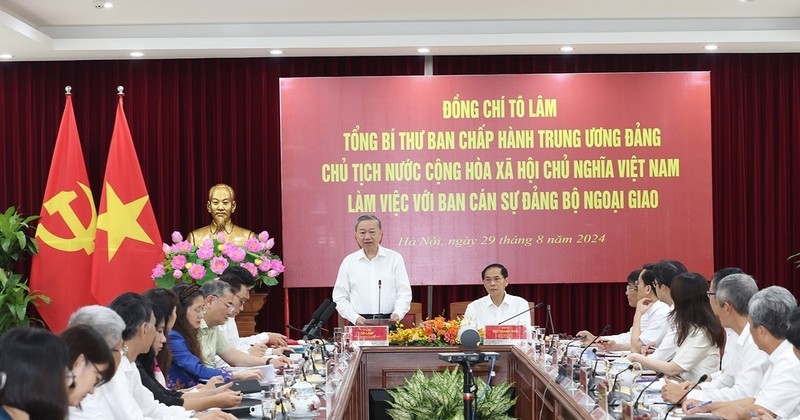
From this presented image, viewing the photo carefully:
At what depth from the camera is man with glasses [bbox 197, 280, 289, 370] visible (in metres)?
5.09

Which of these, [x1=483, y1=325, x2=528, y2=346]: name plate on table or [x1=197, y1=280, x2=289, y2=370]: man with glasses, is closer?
[x1=197, y1=280, x2=289, y2=370]: man with glasses

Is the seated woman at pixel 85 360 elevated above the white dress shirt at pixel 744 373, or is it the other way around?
the seated woman at pixel 85 360

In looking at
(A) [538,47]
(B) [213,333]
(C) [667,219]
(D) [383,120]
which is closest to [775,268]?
(C) [667,219]

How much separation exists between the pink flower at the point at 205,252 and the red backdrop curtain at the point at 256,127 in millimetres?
1138

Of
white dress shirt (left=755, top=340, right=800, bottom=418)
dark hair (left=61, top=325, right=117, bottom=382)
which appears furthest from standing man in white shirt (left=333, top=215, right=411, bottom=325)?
dark hair (left=61, top=325, right=117, bottom=382)

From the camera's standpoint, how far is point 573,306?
326 inches

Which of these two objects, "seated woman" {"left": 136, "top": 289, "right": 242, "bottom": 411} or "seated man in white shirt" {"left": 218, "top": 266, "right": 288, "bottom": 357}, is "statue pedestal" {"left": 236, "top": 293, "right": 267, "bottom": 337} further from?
"seated woman" {"left": 136, "top": 289, "right": 242, "bottom": 411}

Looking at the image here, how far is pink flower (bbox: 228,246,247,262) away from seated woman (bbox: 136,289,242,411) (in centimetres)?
278

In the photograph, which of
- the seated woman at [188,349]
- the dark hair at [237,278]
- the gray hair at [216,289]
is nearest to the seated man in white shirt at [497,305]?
the dark hair at [237,278]

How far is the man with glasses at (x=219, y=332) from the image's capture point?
201 inches

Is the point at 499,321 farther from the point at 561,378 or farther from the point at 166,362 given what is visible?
the point at 166,362

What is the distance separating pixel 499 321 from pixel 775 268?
3.06m

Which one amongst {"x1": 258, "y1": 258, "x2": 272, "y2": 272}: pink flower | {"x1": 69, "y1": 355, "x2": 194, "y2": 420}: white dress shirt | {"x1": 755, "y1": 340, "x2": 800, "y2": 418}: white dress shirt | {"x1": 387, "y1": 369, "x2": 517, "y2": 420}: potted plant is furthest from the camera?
{"x1": 258, "y1": 258, "x2": 272, "y2": 272}: pink flower

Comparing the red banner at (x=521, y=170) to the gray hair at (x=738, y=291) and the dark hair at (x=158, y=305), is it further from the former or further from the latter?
the gray hair at (x=738, y=291)
